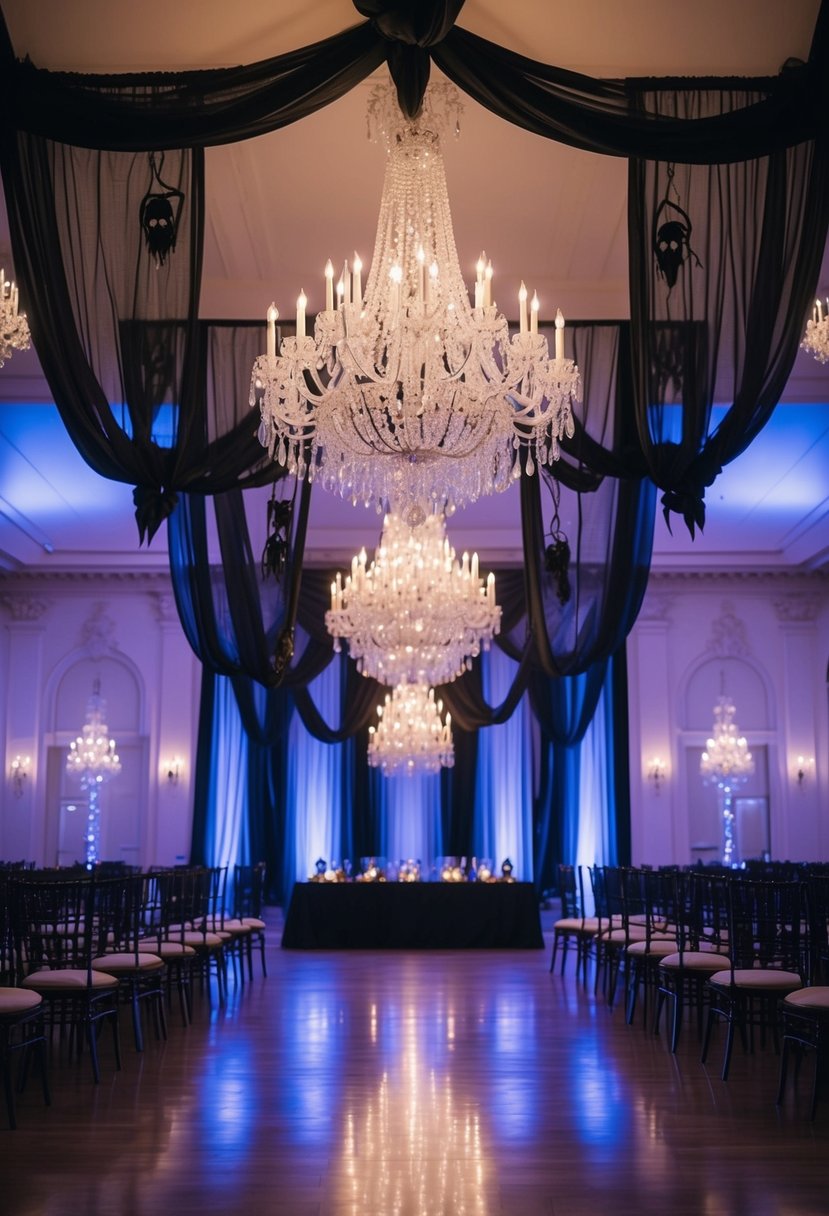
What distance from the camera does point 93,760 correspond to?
51.7 ft

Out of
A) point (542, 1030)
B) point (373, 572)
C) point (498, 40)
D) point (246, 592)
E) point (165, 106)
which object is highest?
point (498, 40)

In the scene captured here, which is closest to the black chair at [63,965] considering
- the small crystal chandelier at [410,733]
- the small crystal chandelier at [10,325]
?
the small crystal chandelier at [10,325]

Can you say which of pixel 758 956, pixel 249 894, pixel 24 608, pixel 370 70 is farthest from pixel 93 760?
pixel 370 70

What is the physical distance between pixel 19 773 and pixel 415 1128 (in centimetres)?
1269

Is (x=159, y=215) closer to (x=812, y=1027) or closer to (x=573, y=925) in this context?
(x=812, y=1027)

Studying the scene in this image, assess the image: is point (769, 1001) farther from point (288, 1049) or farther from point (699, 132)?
point (699, 132)

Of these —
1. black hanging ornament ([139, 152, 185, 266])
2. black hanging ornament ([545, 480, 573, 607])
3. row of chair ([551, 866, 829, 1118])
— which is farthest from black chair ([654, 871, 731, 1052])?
black hanging ornament ([139, 152, 185, 266])

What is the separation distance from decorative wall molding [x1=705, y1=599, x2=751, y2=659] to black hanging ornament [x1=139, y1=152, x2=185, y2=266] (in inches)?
519

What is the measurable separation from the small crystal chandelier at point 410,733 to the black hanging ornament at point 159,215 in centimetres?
785

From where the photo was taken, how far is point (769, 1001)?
711 centimetres

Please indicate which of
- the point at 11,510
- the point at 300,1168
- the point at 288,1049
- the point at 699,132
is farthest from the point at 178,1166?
the point at 11,510

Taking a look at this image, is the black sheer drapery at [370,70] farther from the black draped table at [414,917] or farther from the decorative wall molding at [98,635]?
the decorative wall molding at [98,635]

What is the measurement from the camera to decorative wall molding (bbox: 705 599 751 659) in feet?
56.2

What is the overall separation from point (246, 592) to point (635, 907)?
5251mm
